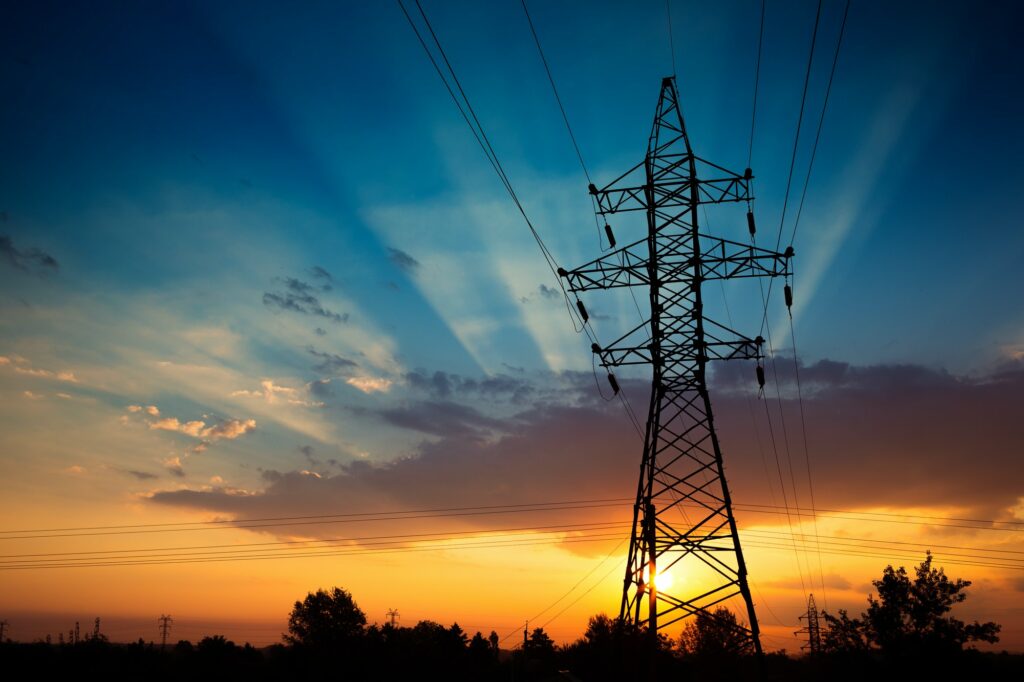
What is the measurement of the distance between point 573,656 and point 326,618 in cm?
6254

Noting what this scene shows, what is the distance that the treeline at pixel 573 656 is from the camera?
2499 inches

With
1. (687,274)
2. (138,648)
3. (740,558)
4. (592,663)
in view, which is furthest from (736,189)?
(138,648)

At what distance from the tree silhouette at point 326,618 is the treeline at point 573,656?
11.2 meters

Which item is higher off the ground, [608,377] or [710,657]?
[608,377]

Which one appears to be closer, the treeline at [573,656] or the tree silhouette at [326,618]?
the treeline at [573,656]

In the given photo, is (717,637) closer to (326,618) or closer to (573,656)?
(573,656)

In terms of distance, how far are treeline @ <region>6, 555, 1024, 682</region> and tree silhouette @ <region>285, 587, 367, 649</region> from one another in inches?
442

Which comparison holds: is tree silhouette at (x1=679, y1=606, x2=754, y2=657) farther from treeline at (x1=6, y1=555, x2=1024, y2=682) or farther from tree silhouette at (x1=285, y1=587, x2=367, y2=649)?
tree silhouette at (x1=285, y1=587, x2=367, y2=649)

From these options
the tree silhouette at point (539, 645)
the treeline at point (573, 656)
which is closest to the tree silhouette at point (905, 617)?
the treeline at point (573, 656)

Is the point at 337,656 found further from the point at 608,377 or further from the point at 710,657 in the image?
the point at 608,377

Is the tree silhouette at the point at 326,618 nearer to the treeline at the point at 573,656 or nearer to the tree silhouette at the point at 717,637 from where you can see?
the treeline at the point at 573,656

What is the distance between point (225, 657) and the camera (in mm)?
84438

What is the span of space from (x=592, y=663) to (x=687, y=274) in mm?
68137

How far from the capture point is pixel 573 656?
102 m
